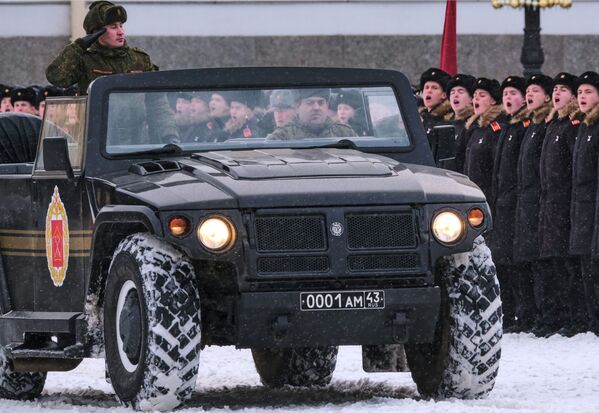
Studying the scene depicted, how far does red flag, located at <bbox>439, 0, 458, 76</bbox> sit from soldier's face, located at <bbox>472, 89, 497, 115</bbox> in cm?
394

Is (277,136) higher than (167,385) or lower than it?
higher

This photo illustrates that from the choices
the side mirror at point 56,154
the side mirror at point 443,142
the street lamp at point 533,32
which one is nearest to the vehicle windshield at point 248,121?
the side mirror at point 443,142

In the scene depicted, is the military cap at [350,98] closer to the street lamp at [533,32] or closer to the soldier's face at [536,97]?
the soldier's face at [536,97]

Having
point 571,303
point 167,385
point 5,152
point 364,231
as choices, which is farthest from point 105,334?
point 571,303

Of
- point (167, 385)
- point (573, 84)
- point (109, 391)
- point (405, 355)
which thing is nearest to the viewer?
point (167, 385)

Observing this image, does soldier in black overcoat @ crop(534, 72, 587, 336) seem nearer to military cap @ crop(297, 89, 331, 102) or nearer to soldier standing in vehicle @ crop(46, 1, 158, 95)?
soldier standing in vehicle @ crop(46, 1, 158, 95)

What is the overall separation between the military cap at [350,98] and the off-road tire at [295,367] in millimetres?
1418

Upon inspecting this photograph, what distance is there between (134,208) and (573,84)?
6717 mm

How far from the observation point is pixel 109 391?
13.0m

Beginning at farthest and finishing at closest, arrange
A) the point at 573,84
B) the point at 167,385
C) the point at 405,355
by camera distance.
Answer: the point at 573,84 → the point at 405,355 → the point at 167,385

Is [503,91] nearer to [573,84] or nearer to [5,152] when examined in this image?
[573,84]

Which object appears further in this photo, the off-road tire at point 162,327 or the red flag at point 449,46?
the red flag at point 449,46

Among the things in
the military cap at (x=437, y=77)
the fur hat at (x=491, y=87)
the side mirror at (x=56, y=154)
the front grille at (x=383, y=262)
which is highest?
the military cap at (x=437, y=77)

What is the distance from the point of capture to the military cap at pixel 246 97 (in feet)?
40.1
